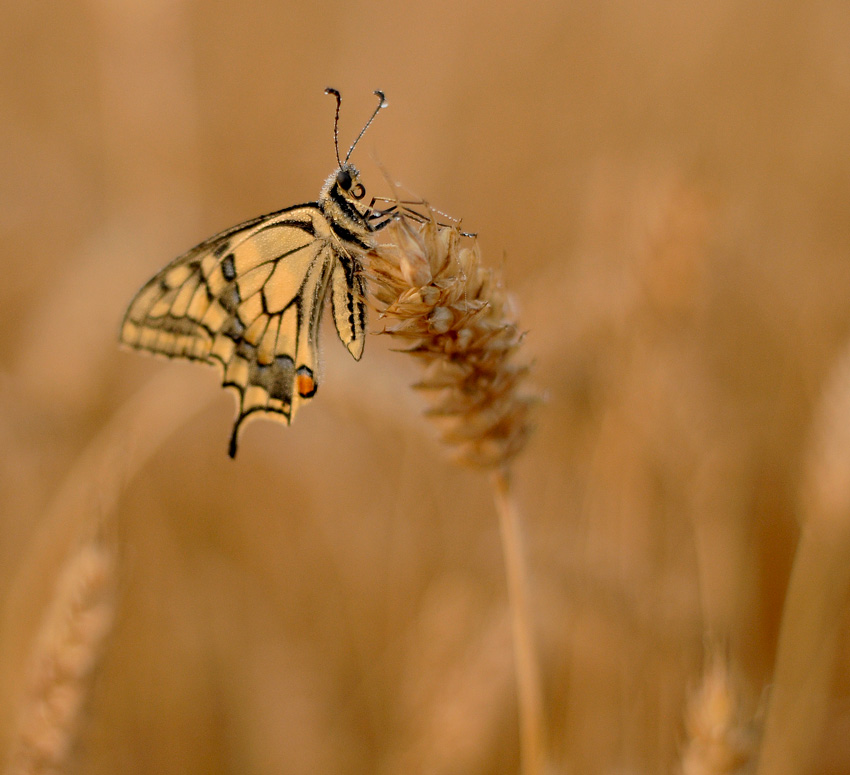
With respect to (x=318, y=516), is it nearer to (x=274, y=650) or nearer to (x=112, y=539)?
(x=274, y=650)

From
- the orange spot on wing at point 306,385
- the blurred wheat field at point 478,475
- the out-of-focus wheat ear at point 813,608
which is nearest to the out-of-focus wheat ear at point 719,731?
the blurred wheat field at point 478,475

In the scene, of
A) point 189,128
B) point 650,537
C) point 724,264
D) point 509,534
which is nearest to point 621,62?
point 724,264

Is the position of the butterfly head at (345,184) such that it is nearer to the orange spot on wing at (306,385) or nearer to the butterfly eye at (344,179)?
the butterfly eye at (344,179)

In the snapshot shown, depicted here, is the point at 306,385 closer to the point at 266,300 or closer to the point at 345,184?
the point at 266,300

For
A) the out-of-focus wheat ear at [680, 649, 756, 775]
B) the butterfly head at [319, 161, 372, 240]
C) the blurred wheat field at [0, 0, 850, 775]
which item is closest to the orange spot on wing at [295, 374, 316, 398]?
the blurred wheat field at [0, 0, 850, 775]

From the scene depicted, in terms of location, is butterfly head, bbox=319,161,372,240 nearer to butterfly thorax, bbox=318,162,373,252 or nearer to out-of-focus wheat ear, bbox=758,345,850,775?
butterfly thorax, bbox=318,162,373,252
